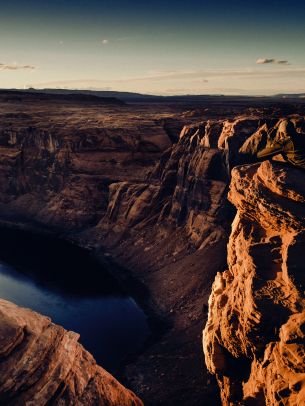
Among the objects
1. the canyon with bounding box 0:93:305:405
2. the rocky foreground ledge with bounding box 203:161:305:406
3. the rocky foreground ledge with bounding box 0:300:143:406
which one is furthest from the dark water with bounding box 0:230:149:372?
the rocky foreground ledge with bounding box 203:161:305:406

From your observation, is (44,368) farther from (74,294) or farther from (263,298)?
(74,294)

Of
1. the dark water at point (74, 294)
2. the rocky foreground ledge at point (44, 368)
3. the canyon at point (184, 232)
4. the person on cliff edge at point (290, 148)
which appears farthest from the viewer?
the dark water at point (74, 294)

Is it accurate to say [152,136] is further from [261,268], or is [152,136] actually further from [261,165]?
[261,268]

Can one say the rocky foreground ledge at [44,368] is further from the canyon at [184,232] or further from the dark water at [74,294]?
the dark water at [74,294]

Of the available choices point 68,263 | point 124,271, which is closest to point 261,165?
point 124,271

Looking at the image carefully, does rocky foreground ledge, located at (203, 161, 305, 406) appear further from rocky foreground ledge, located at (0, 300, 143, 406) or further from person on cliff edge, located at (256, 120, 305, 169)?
rocky foreground ledge, located at (0, 300, 143, 406)

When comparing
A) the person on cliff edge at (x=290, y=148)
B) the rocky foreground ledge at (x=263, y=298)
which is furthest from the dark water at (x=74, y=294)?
the person on cliff edge at (x=290, y=148)
